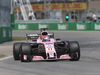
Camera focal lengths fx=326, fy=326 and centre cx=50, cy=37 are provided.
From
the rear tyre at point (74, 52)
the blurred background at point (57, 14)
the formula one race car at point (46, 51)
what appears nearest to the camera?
the formula one race car at point (46, 51)

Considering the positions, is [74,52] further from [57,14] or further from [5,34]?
[57,14]

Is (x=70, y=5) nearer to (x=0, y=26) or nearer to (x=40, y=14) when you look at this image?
(x=40, y=14)

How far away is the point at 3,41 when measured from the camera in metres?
25.0

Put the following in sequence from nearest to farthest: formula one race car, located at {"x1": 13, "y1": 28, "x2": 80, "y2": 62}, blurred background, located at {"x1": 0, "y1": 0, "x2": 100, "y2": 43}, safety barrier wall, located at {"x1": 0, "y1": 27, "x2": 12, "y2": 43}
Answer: formula one race car, located at {"x1": 13, "y1": 28, "x2": 80, "y2": 62}
safety barrier wall, located at {"x1": 0, "y1": 27, "x2": 12, "y2": 43}
blurred background, located at {"x1": 0, "y1": 0, "x2": 100, "y2": 43}

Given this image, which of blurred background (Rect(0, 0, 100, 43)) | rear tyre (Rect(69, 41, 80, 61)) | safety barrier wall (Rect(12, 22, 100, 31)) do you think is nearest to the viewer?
rear tyre (Rect(69, 41, 80, 61))

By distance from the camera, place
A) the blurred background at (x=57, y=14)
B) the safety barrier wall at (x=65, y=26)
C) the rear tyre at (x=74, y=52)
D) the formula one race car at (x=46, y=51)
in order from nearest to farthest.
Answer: the formula one race car at (x=46, y=51) < the rear tyre at (x=74, y=52) < the safety barrier wall at (x=65, y=26) < the blurred background at (x=57, y=14)

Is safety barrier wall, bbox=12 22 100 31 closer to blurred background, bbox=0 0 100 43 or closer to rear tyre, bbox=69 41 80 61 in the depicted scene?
blurred background, bbox=0 0 100 43

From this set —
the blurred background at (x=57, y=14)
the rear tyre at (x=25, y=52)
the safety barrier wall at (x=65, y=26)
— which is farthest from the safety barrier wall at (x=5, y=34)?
the safety barrier wall at (x=65, y=26)

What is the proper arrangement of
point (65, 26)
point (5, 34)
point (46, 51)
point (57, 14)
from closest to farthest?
point (46, 51) < point (5, 34) < point (65, 26) < point (57, 14)

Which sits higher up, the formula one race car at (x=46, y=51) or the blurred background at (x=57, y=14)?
the blurred background at (x=57, y=14)

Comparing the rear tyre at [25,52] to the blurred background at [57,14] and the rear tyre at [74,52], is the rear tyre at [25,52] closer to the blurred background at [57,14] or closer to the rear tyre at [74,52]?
the rear tyre at [74,52]

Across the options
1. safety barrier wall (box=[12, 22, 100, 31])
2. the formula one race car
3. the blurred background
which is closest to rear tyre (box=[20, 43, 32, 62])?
the formula one race car

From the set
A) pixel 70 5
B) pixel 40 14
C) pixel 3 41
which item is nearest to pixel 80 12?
pixel 70 5

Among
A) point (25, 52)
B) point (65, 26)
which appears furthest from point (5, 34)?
point (65, 26)
